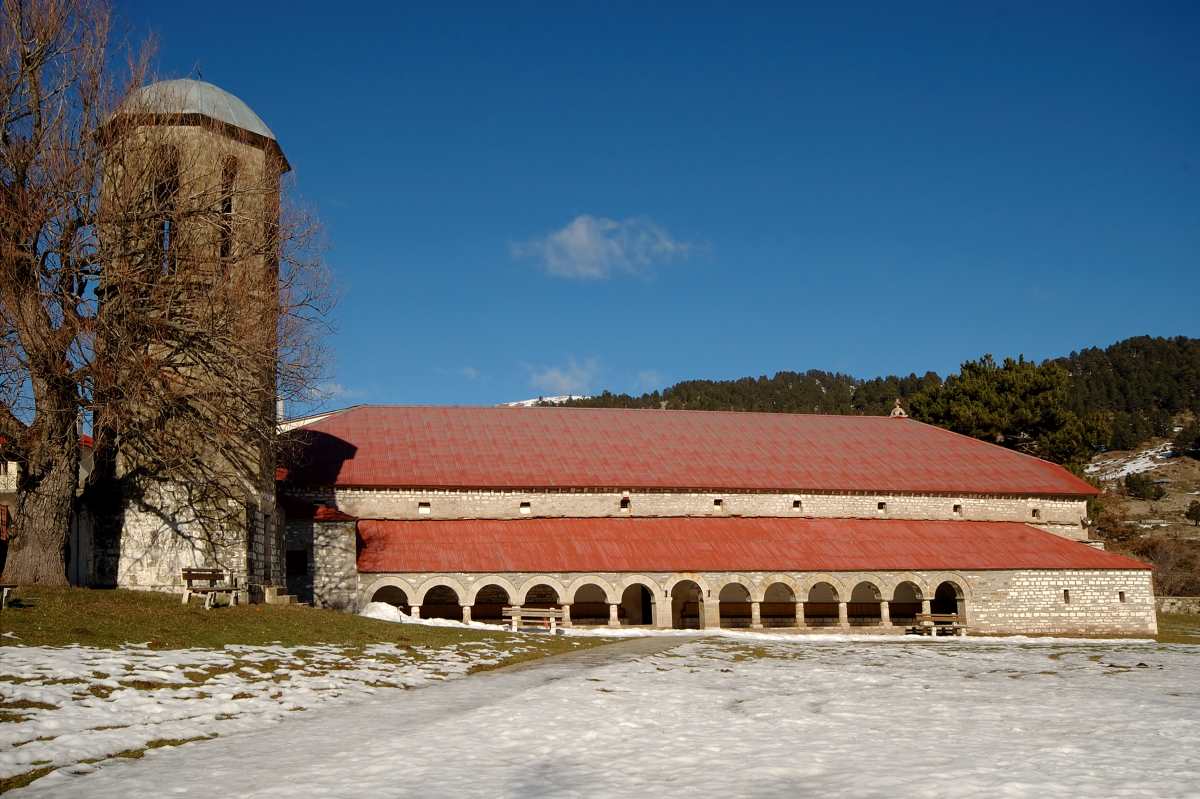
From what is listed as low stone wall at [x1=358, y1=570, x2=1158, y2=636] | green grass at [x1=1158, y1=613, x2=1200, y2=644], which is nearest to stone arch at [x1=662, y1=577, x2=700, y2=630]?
low stone wall at [x1=358, y1=570, x2=1158, y2=636]

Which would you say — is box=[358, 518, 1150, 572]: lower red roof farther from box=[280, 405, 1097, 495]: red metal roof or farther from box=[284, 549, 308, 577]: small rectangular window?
box=[284, 549, 308, 577]: small rectangular window

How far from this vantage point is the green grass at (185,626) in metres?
16.8

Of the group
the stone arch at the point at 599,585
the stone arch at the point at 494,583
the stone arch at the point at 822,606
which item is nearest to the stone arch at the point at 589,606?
the stone arch at the point at 599,585

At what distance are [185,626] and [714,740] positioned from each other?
11.5m

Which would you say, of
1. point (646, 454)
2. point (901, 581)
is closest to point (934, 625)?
point (901, 581)

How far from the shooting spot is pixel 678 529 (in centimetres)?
3597

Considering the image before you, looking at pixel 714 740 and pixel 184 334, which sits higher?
pixel 184 334

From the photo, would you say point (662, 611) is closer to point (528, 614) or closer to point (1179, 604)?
point (528, 614)

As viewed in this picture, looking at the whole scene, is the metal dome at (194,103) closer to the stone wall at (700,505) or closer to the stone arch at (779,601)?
the stone wall at (700,505)

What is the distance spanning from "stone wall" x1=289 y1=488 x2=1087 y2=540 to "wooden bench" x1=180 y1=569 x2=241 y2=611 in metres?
10.9

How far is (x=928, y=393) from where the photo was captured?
6056 cm

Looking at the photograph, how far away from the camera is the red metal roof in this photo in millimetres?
36312

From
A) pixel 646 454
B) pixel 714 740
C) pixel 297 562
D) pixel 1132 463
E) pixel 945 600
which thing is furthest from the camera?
pixel 1132 463

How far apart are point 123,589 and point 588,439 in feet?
66.1
